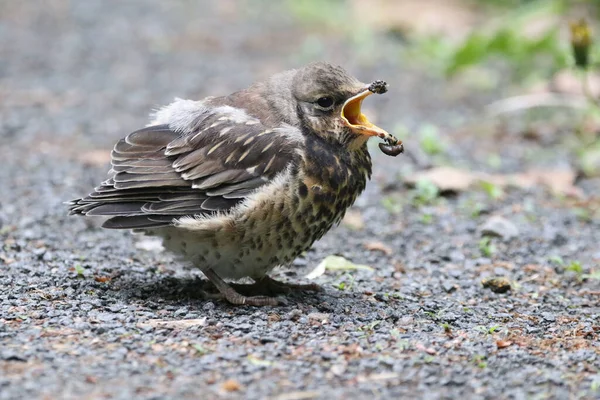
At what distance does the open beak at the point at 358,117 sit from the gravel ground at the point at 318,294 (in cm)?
94

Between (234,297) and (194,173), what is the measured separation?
2.30 feet

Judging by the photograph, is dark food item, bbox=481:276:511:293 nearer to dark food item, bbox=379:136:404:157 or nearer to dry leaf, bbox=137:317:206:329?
dark food item, bbox=379:136:404:157

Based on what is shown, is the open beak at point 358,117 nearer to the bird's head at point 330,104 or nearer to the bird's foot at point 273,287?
the bird's head at point 330,104

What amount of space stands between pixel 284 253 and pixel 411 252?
1666mm

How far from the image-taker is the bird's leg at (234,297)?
15.8 feet

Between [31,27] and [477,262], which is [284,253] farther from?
[31,27]

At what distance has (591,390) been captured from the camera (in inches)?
143

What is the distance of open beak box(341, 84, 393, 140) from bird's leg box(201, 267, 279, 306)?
103 cm

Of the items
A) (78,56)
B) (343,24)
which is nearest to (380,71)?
(343,24)

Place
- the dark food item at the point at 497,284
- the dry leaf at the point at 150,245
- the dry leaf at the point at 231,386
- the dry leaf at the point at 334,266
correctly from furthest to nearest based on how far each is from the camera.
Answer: the dry leaf at the point at 150,245 < the dry leaf at the point at 334,266 < the dark food item at the point at 497,284 < the dry leaf at the point at 231,386

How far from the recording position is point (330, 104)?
4887 millimetres

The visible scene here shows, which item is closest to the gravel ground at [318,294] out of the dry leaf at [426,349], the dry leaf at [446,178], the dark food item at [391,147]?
the dry leaf at [426,349]

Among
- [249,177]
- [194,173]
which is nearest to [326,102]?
[249,177]

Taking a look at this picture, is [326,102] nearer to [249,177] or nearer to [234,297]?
[249,177]
